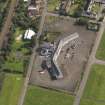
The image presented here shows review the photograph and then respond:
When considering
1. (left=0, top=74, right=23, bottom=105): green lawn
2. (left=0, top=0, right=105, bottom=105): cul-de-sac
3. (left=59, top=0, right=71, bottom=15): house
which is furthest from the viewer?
(left=59, top=0, right=71, bottom=15): house

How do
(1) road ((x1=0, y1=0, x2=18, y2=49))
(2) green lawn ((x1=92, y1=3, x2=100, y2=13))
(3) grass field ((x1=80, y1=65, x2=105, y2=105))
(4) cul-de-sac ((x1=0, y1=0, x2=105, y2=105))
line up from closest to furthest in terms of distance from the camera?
(3) grass field ((x1=80, y1=65, x2=105, y2=105)), (4) cul-de-sac ((x1=0, y1=0, x2=105, y2=105)), (2) green lawn ((x1=92, y1=3, x2=100, y2=13)), (1) road ((x1=0, y1=0, x2=18, y2=49))

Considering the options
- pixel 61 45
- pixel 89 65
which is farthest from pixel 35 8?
pixel 89 65

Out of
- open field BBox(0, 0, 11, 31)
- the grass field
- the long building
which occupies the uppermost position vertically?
open field BBox(0, 0, 11, 31)

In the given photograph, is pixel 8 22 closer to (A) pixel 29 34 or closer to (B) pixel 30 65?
(A) pixel 29 34

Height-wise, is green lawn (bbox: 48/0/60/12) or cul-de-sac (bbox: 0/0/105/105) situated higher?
green lawn (bbox: 48/0/60/12)

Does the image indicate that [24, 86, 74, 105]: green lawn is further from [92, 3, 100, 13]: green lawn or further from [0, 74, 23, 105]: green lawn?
[92, 3, 100, 13]: green lawn

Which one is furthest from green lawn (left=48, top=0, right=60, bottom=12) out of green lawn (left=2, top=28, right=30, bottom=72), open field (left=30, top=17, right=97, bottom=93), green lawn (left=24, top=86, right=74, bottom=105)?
green lawn (left=24, top=86, right=74, bottom=105)
